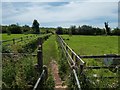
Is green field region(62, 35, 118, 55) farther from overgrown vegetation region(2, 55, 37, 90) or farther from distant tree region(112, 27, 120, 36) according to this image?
distant tree region(112, 27, 120, 36)

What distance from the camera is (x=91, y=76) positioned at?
22.8 ft

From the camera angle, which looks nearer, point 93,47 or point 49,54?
point 49,54

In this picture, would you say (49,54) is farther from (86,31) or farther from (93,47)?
(86,31)

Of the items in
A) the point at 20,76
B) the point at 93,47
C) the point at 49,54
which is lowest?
the point at 93,47

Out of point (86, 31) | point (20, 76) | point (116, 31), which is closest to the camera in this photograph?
point (20, 76)

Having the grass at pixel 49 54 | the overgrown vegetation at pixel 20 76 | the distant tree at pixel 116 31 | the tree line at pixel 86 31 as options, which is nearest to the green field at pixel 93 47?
the grass at pixel 49 54

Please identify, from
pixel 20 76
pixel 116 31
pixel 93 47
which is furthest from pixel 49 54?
pixel 116 31

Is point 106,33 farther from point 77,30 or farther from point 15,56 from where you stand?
point 15,56

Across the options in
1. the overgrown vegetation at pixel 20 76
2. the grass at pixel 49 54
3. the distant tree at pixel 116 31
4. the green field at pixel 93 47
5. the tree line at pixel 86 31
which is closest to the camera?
the overgrown vegetation at pixel 20 76

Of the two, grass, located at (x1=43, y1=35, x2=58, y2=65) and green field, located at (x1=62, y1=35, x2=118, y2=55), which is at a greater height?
grass, located at (x1=43, y1=35, x2=58, y2=65)

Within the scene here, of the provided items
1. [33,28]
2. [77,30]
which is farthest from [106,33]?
[33,28]

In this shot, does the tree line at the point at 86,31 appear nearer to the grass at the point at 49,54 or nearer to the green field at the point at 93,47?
the green field at the point at 93,47

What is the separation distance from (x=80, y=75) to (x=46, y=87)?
0.90 m

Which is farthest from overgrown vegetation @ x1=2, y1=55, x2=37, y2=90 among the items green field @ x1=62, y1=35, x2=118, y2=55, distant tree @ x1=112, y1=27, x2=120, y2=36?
distant tree @ x1=112, y1=27, x2=120, y2=36
